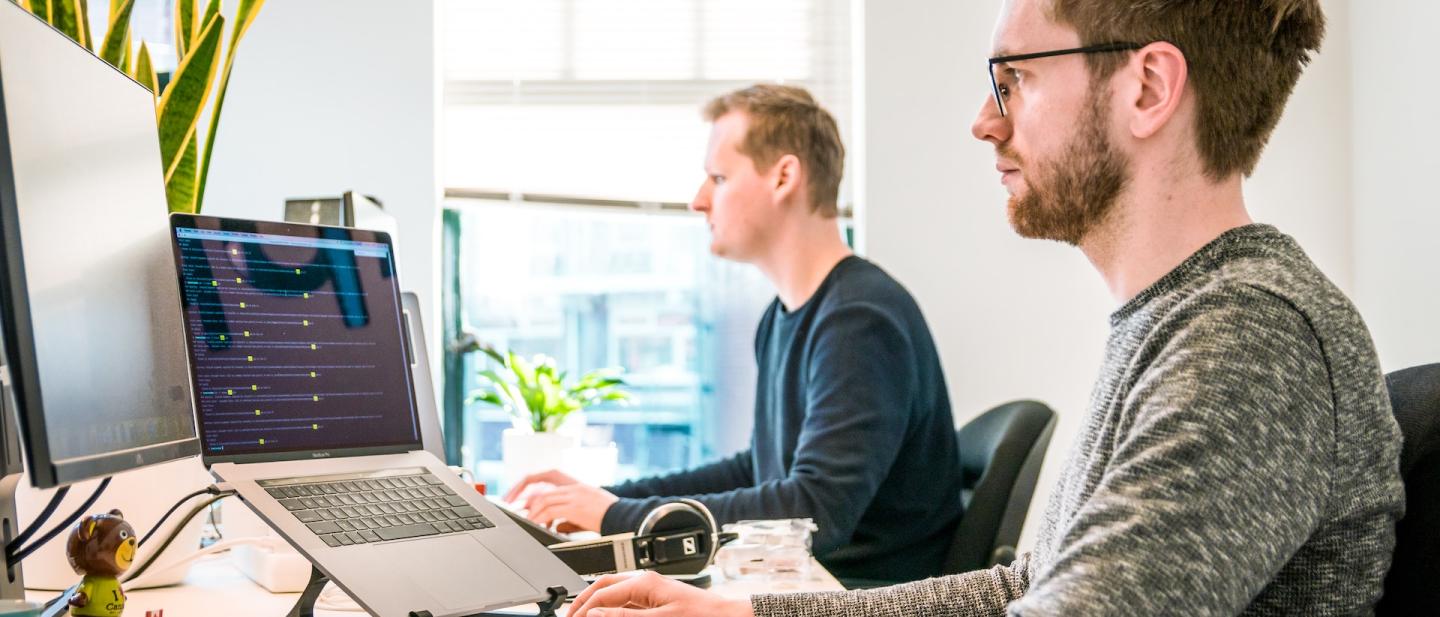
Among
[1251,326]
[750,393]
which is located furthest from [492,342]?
[1251,326]

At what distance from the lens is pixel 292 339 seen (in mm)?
1155

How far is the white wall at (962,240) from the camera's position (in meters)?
3.11

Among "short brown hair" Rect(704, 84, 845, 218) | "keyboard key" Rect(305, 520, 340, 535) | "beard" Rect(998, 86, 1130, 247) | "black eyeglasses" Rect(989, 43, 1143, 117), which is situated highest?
"short brown hair" Rect(704, 84, 845, 218)

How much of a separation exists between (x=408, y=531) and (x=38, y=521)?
0.38 m

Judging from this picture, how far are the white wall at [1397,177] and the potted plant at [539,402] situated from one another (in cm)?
194

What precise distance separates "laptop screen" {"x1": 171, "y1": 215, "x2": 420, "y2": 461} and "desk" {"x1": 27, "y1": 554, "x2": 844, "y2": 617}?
0.20 m

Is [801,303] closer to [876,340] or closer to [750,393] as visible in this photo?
[876,340]

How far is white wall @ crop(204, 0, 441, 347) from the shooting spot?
327 centimetres

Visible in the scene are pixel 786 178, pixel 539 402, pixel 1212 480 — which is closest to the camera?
pixel 1212 480

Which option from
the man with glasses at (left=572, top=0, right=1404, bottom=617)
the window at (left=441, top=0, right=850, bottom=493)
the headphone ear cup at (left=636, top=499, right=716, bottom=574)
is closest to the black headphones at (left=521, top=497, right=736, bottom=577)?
the headphone ear cup at (left=636, top=499, right=716, bottom=574)

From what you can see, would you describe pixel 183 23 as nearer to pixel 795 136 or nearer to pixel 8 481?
pixel 8 481

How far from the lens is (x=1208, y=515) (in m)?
0.70

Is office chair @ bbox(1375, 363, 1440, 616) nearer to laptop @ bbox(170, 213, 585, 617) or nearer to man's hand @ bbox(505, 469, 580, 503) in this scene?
laptop @ bbox(170, 213, 585, 617)

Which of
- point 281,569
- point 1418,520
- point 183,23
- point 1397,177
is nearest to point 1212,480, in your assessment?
point 1418,520
